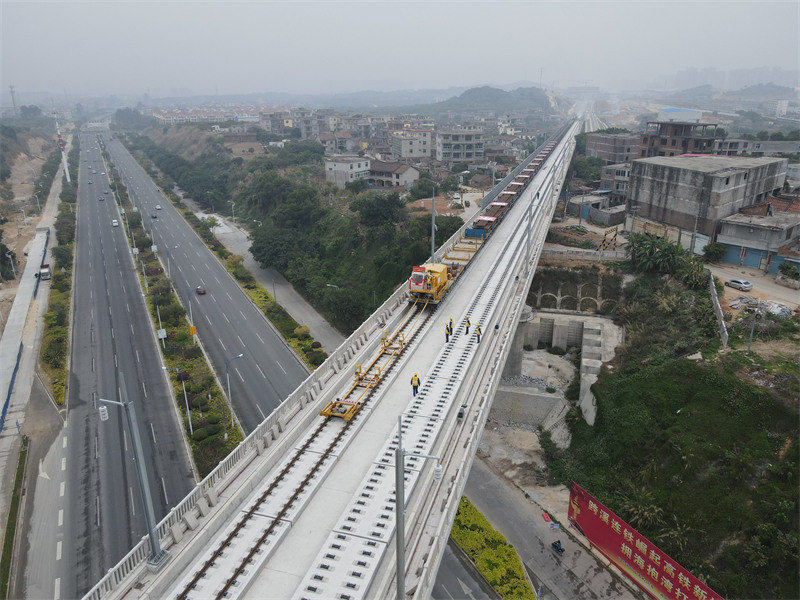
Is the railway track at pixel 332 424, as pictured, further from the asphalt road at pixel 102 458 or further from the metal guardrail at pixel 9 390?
the metal guardrail at pixel 9 390

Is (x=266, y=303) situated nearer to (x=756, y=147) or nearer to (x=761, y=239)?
(x=761, y=239)

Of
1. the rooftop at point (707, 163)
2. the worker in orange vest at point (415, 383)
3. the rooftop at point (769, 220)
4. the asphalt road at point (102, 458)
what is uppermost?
the rooftop at point (707, 163)

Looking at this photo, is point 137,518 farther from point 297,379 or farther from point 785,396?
point 785,396

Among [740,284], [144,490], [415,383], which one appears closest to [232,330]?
[415,383]

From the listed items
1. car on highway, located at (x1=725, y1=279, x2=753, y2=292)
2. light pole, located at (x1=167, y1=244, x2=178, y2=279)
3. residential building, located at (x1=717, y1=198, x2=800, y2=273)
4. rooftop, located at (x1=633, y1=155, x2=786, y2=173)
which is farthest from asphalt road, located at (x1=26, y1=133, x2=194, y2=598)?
rooftop, located at (x1=633, y1=155, x2=786, y2=173)

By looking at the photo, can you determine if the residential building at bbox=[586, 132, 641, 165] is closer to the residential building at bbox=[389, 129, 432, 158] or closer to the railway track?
the residential building at bbox=[389, 129, 432, 158]

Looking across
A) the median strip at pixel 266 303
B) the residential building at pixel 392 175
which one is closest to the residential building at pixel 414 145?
the residential building at pixel 392 175
